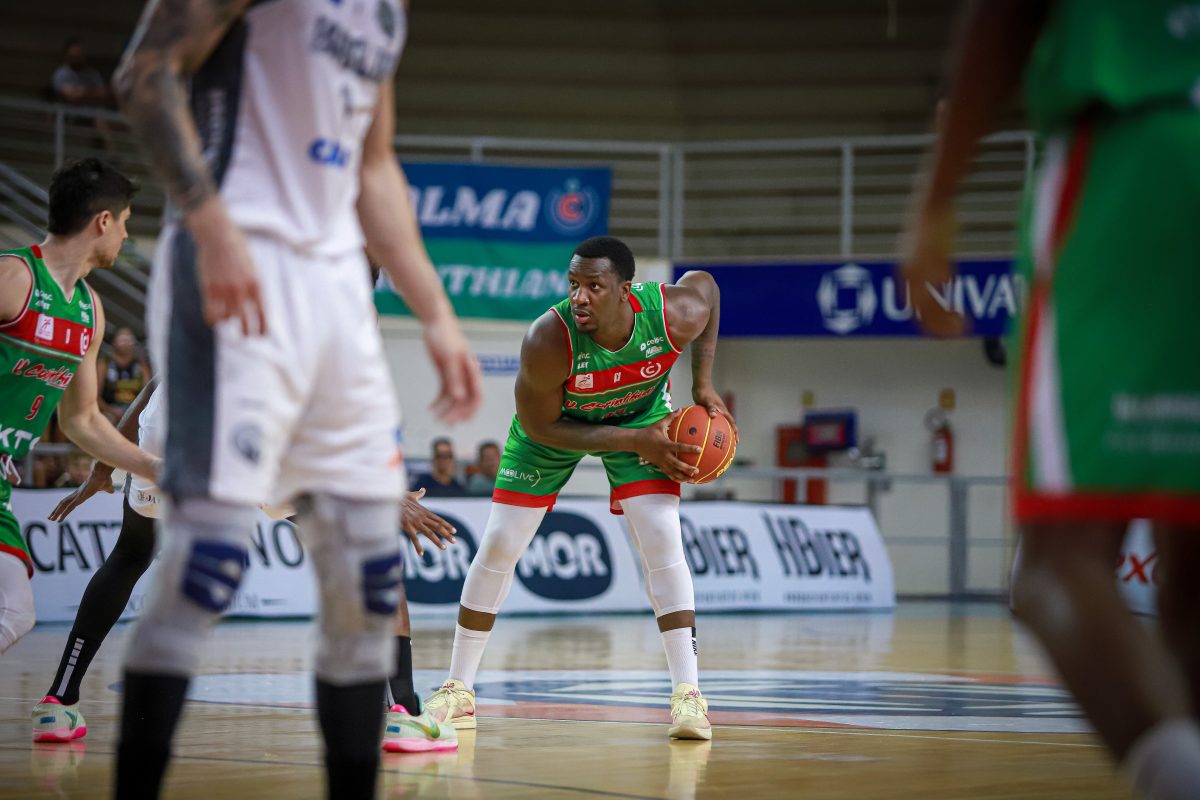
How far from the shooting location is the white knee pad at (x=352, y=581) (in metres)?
2.58

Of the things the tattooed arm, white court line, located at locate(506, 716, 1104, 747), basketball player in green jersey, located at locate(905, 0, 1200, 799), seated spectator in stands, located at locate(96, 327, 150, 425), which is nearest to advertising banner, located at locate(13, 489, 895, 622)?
seated spectator in stands, located at locate(96, 327, 150, 425)

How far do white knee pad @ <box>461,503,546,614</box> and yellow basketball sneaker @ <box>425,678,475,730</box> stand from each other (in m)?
0.36

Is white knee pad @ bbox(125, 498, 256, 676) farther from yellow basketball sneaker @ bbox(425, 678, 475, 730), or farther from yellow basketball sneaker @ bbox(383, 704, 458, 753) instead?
yellow basketball sneaker @ bbox(425, 678, 475, 730)

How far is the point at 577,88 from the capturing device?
18.9m

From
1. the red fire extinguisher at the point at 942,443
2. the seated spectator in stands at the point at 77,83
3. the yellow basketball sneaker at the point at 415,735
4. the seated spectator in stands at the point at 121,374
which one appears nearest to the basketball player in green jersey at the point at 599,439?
the yellow basketball sneaker at the point at 415,735

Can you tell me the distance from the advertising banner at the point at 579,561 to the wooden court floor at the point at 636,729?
1091mm

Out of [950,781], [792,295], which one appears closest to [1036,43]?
[950,781]

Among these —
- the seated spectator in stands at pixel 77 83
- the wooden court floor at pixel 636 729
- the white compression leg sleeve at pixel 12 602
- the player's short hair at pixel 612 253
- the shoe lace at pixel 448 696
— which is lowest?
the wooden court floor at pixel 636 729

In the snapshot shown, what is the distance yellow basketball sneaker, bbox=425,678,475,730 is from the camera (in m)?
5.27

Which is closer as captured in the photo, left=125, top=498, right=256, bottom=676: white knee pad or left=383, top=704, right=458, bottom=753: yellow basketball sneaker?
left=125, top=498, right=256, bottom=676: white knee pad

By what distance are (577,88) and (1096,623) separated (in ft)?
57.6

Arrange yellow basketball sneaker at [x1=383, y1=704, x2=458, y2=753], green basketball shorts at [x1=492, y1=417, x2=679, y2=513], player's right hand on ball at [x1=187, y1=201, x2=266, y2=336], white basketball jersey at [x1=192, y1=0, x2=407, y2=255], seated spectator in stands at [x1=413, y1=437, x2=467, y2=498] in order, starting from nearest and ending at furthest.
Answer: player's right hand on ball at [x1=187, y1=201, x2=266, y2=336], white basketball jersey at [x1=192, y1=0, x2=407, y2=255], yellow basketball sneaker at [x1=383, y1=704, x2=458, y2=753], green basketball shorts at [x1=492, y1=417, x2=679, y2=513], seated spectator in stands at [x1=413, y1=437, x2=467, y2=498]

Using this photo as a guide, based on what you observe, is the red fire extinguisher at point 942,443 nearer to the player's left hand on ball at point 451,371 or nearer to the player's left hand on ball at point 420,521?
the player's left hand on ball at point 420,521

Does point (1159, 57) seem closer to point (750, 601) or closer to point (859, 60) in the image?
point (750, 601)
